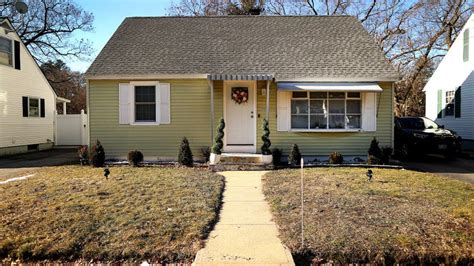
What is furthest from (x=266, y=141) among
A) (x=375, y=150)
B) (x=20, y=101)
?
(x=20, y=101)

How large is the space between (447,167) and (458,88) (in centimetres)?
743

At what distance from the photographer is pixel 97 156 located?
38.7 feet

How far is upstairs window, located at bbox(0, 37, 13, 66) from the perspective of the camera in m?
16.7

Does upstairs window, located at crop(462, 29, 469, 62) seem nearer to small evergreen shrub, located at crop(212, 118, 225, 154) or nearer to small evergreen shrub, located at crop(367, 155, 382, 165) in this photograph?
small evergreen shrub, located at crop(367, 155, 382, 165)

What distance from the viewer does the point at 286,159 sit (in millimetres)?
12570

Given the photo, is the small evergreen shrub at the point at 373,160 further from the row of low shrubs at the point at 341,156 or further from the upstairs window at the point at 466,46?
the upstairs window at the point at 466,46

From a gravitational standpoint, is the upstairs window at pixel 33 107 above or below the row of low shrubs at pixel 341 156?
above

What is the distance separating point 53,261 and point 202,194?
3.54 m

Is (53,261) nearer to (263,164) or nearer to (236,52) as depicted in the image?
(263,164)

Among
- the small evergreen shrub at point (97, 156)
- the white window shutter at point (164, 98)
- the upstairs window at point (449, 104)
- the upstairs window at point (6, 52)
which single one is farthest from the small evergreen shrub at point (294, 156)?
the upstairs window at point (6, 52)

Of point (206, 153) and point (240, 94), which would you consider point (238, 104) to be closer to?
point (240, 94)

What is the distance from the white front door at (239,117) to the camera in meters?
12.8

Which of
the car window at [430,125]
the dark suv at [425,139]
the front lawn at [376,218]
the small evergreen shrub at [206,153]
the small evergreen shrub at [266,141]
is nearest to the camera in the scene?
the front lawn at [376,218]

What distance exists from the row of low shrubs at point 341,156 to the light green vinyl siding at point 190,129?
2.33 feet
